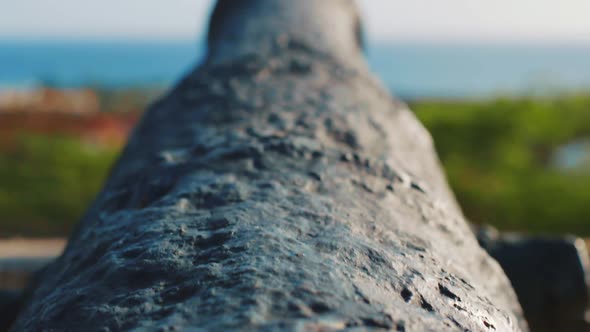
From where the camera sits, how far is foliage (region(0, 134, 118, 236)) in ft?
17.8

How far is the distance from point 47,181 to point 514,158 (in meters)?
4.06

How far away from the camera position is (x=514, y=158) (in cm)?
669

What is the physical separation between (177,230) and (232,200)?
124 millimetres

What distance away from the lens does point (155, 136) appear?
→ 5.46 ft

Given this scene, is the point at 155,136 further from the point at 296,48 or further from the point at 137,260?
the point at 137,260

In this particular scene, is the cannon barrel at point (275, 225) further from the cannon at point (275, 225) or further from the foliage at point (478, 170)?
the foliage at point (478, 170)

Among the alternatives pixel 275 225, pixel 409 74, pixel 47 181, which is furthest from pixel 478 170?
pixel 409 74

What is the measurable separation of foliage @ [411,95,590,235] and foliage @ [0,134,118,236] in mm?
2987

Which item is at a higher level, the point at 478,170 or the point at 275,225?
the point at 275,225

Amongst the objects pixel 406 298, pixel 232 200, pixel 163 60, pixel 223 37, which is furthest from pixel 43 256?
pixel 163 60

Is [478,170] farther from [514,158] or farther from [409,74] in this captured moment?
[409,74]

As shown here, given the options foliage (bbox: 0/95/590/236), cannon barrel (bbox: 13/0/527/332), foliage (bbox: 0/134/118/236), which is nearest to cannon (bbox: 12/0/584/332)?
cannon barrel (bbox: 13/0/527/332)

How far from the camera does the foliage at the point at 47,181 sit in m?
5.43

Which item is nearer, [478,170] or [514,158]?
[478,170]
